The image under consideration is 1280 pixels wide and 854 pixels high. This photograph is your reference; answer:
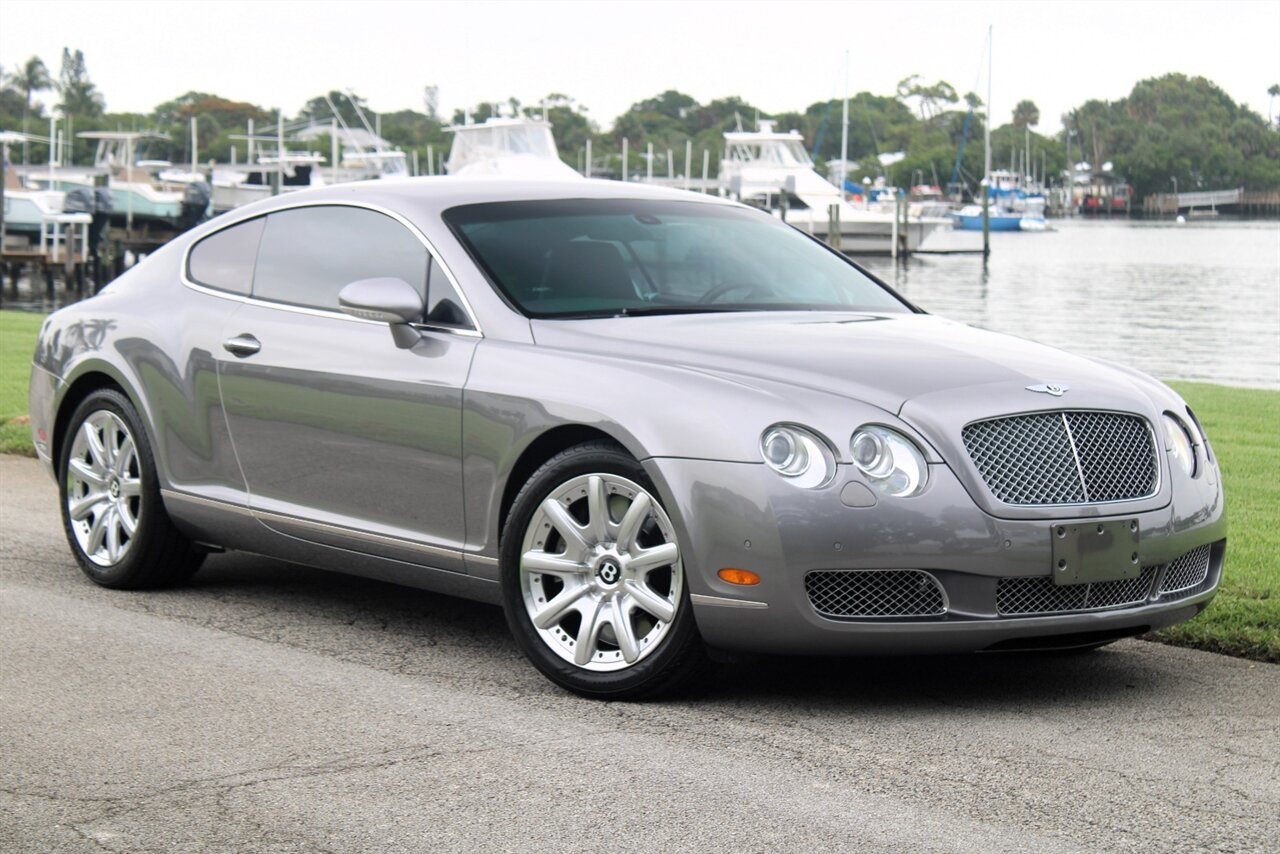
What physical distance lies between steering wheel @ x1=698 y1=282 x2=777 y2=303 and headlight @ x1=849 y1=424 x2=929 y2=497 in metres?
1.34

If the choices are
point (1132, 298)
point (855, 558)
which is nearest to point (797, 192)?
point (1132, 298)

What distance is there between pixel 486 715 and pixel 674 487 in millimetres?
835

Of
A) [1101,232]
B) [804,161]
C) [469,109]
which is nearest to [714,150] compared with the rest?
[1101,232]

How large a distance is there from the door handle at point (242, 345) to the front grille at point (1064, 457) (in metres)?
2.73

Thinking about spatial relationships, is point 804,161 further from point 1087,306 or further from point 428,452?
point 428,452

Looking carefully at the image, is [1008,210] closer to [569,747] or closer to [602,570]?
[602,570]

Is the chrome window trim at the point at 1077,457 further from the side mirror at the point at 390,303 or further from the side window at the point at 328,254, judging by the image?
the side window at the point at 328,254

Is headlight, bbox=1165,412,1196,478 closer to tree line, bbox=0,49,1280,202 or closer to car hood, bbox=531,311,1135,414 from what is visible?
car hood, bbox=531,311,1135,414

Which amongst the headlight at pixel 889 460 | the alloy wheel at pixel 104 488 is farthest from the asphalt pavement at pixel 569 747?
the headlight at pixel 889 460

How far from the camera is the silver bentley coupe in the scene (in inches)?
200

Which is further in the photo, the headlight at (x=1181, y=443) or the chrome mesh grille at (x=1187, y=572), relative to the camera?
the headlight at (x=1181, y=443)

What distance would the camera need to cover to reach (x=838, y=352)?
5.52 m

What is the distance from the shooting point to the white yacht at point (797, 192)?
78688 mm

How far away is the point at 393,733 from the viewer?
501cm
